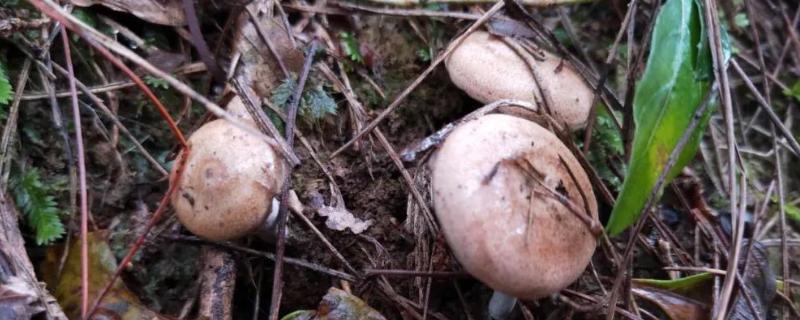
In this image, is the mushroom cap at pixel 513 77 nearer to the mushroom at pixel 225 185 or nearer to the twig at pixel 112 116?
the mushroom at pixel 225 185

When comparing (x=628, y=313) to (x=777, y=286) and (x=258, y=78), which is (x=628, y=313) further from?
(x=258, y=78)

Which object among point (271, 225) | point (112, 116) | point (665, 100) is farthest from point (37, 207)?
point (665, 100)

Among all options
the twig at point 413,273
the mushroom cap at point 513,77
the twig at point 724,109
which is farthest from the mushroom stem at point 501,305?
the mushroom cap at point 513,77

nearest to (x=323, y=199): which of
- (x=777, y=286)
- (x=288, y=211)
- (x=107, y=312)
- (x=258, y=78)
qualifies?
(x=288, y=211)

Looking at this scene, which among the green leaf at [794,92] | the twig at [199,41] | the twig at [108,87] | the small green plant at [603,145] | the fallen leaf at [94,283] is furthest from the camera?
the green leaf at [794,92]

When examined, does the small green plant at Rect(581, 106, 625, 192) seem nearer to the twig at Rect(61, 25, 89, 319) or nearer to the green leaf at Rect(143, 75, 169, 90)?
the green leaf at Rect(143, 75, 169, 90)

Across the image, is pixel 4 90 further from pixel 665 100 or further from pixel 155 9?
pixel 665 100
